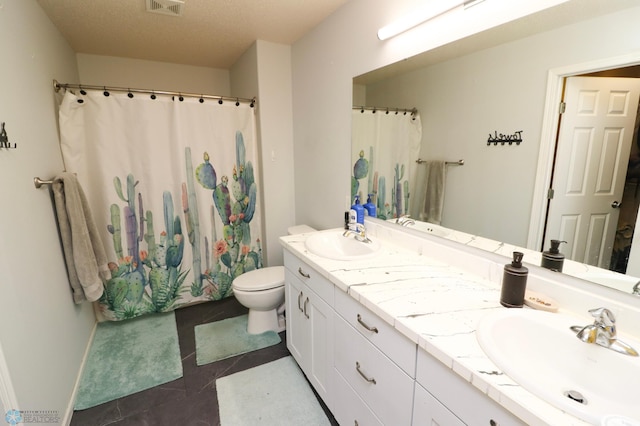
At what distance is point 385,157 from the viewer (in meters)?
1.81

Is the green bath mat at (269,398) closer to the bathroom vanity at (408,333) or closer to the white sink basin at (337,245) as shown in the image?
the bathroom vanity at (408,333)

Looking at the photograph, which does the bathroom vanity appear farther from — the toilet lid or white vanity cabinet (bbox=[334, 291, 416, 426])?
the toilet lid

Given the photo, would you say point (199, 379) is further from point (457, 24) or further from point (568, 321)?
point (457, 24)

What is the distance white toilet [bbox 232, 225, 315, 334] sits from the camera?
212 centimetres

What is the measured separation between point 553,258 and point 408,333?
598mm

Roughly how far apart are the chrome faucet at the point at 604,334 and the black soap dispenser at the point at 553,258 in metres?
0.24

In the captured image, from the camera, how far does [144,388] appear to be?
175 centimetres

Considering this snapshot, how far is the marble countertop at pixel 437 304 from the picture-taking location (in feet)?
2.16

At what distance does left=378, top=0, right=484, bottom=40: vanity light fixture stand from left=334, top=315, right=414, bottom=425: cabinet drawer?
4.59 ft

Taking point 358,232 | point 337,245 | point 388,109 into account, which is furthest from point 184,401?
point 388,109

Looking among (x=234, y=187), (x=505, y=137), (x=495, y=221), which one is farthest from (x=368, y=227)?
(x=234, y=187)

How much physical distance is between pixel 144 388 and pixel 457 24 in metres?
2.51

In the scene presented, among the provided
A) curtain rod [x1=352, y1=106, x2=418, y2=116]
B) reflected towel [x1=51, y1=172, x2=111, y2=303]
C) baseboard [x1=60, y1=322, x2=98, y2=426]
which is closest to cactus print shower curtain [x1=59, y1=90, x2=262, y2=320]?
baseboard [x1=60, y1=322, x2=98, y2=426]

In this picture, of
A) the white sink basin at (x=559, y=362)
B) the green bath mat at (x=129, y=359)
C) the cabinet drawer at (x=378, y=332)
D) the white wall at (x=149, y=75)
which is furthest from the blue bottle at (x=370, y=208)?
the white wall at (x=149, y=75)
